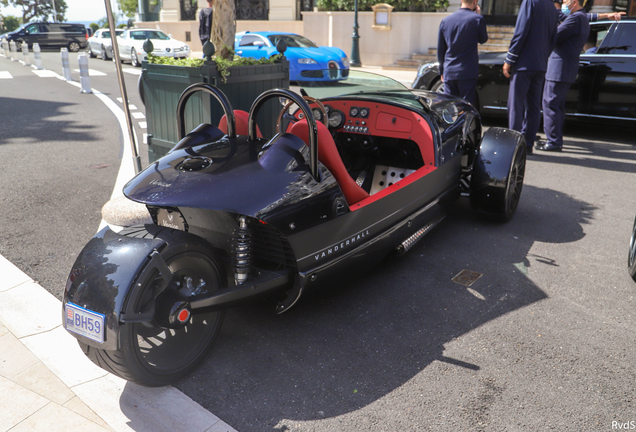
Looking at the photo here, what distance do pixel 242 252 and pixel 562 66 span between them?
20.1ft

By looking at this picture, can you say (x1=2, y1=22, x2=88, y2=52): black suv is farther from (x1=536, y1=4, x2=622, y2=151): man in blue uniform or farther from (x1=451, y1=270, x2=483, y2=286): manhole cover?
(x1=451, y1=270, x2=483, y2=286): manhole cover

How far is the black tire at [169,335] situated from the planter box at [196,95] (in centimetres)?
245

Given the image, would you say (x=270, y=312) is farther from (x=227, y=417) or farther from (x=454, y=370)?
(x=454, y=370)

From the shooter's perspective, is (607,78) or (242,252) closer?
(242,252)

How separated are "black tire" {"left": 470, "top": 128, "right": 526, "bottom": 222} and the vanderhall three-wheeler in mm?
942

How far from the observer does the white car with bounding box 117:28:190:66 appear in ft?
66.9

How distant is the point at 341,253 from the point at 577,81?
6428mm

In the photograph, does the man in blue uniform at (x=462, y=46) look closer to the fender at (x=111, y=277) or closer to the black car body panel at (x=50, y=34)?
the fender at (x=111, y=277)

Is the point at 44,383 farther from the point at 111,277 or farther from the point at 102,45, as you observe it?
the point at 102,45

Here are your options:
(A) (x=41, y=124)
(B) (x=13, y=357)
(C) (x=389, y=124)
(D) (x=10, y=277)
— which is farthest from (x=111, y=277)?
(A) (x=41, y=124)

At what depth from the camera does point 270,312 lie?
3.25 metres

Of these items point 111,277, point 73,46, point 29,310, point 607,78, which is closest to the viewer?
point 111,277

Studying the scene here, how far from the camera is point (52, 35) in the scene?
31.8 meters

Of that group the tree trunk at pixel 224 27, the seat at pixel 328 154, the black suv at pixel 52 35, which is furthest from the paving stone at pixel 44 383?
the black suv at pixel 52 35
